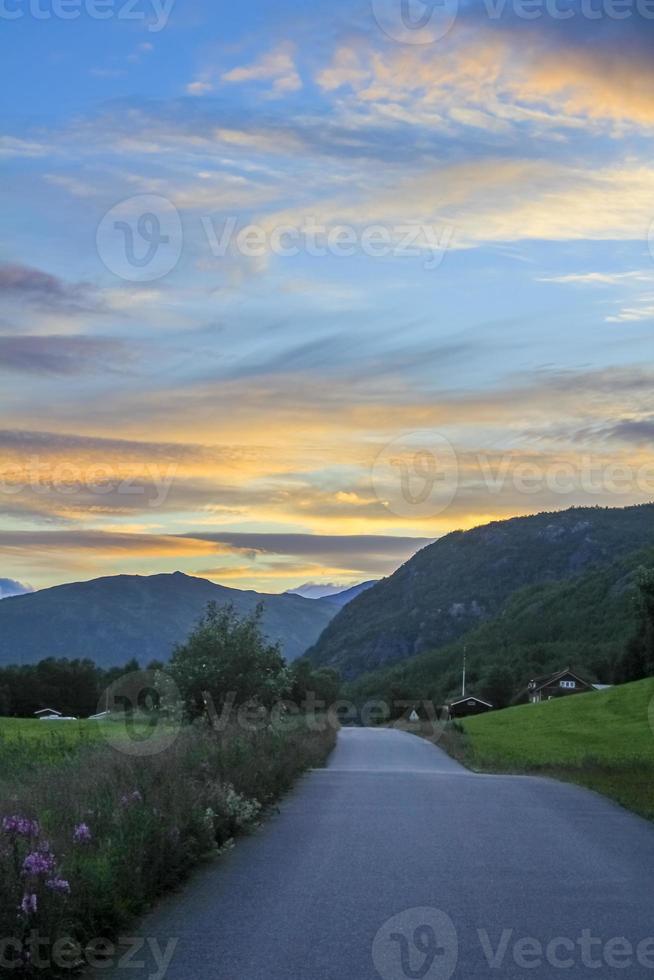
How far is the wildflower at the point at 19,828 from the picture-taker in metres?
7.50

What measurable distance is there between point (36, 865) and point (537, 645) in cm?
16035

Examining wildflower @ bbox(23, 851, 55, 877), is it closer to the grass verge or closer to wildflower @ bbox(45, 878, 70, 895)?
wildflower @ bbox(45, 878, 70, 895)

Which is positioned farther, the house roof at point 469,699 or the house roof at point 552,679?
the house roof at point 469,699

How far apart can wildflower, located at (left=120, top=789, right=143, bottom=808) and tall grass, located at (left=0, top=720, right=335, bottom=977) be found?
1cm

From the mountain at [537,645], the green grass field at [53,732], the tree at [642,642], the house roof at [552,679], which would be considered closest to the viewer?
the green grass field at [53,732]

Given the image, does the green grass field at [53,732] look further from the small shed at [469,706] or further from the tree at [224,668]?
the small shed at [469,706]

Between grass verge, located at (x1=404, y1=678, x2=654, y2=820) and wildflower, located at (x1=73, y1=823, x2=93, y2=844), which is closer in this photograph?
wildflower, located at (x1=73, y1=823, x2=93, y2=844)

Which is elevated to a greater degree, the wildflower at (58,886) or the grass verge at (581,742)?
the wildflower at (58,886)

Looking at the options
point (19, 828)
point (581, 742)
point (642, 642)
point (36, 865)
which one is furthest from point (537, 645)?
point (36, 865)

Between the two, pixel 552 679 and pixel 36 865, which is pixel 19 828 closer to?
pixel 36 865

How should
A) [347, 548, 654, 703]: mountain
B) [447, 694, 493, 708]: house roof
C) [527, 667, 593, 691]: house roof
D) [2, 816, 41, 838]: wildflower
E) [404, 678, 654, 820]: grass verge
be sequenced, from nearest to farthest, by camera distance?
[2, 816, 41, 838]: wildflower
[404, 678, 654, 820]: grass verge
[527, 667, 593, 691]: house roof
[447, 694, 493, 708]: house roof
[347, 548, 654, 703]: mountain

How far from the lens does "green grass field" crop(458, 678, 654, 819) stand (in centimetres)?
2211

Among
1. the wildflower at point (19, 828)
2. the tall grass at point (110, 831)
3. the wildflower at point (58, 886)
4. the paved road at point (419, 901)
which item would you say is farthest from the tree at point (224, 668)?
the wildflower at point (58, 886)

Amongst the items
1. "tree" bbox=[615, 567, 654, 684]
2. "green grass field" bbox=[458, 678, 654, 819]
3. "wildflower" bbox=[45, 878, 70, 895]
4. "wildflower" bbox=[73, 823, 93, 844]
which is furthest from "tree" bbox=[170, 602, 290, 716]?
"tree" bbox=[615, 567, 654, 684]
